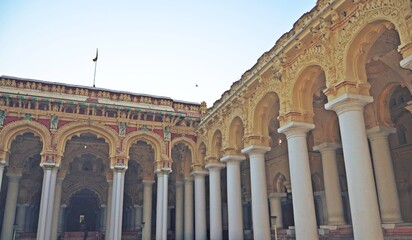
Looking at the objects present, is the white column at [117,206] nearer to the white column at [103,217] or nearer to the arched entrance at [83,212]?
the white column at [103,217]

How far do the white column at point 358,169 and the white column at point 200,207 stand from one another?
31.1 feet

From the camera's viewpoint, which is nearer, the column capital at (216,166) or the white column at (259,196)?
the white column at (259,196)

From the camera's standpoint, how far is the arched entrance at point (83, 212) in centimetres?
2236

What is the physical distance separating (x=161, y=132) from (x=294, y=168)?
8.98 meters

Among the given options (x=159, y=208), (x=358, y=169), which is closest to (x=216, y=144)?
(x=159, y=208)

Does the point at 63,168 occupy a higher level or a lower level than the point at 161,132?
lower

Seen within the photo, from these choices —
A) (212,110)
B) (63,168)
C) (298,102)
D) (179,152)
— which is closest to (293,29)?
(298,102)

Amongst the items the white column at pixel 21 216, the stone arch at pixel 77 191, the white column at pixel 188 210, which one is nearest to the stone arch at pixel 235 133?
the white column at pixel 188 210

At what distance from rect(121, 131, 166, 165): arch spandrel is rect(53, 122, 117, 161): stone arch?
1.75ft

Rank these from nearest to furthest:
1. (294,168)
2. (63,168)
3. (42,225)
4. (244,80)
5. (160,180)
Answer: (294,168)
(244,80)
(42,225)
(160,180)
(63,168)

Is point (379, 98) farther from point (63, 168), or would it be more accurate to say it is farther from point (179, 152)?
point (63, 168)

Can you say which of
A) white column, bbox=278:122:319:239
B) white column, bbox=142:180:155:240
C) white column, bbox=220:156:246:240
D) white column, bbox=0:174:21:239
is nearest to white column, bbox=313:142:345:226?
white column, bbox=220:156:246:240

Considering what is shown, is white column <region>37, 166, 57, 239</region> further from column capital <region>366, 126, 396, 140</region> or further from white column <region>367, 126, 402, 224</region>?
column capital <region>366, 126, 396, 140</region>

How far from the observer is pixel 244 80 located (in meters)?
12.4
